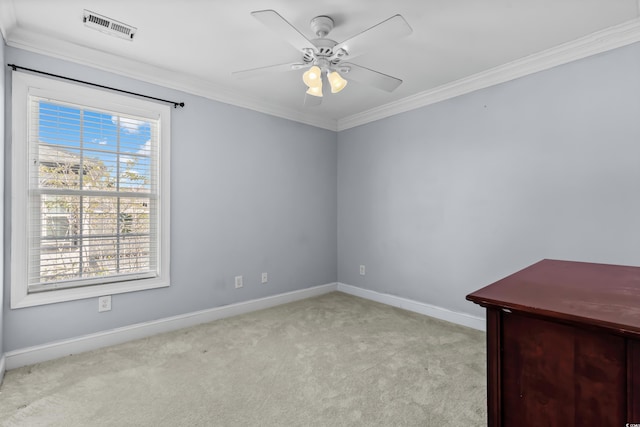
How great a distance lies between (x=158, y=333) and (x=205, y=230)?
1.02 m

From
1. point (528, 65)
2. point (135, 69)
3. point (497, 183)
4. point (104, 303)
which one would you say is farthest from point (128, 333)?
point (528, 65)

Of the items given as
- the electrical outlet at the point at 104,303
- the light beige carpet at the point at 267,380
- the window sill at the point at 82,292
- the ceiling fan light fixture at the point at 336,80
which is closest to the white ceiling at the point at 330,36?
the ceiling fan light fixture at the point at 336,80

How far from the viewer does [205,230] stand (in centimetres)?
315

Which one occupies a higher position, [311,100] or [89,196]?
[311,100]

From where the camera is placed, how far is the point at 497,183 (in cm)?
284

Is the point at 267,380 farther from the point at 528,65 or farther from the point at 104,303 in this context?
the point at 528,65

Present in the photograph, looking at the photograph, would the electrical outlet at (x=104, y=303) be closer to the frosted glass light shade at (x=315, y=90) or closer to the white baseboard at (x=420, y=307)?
the frosted glass light shade at (x=315, y=90)

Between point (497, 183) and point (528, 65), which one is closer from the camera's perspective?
point (528, 65)

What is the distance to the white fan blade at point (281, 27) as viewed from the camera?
5.32ft

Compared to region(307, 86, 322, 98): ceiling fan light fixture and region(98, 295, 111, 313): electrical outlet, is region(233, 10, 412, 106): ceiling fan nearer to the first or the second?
region(307, 86, 322, 98): ceiling fan light fixture

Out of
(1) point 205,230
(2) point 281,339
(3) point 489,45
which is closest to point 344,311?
(2) point 281,339

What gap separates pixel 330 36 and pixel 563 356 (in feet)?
7.42

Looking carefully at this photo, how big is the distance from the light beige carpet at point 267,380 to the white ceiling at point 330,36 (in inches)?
91.2

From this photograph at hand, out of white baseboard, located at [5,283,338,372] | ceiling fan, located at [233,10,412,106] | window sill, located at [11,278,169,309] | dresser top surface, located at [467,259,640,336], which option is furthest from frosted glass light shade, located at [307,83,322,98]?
white baseboard, located at [5,283,338,372]
